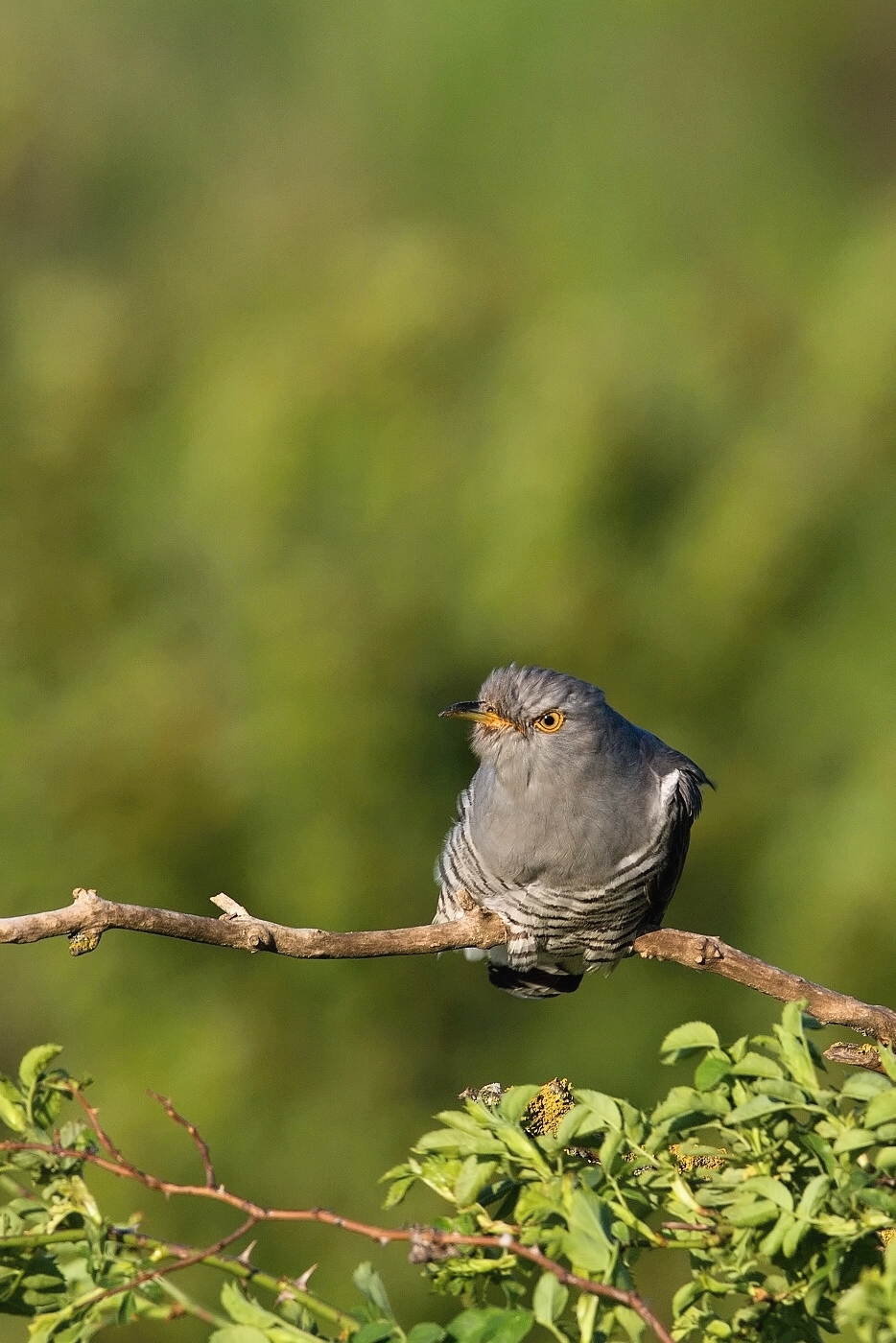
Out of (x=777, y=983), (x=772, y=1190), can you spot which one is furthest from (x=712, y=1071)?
(x=777, y=983)

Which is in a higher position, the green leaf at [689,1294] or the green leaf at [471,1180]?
the green leaf at [471,1180]

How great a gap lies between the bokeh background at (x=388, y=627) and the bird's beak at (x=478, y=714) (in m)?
4.48

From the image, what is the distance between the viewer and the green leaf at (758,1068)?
159cm

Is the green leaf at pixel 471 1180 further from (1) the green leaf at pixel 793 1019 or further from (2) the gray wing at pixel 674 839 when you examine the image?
(2) the gray wing at pixel 674 839

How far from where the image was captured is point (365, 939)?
106 inches

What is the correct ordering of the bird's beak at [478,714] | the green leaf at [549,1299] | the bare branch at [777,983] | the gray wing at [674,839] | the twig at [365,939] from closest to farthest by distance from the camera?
1. the green leaf at [549,1299]
2. the twig at [365,939]
3. the bare branch at [777,983]
4. the bird's beak at [478,714]
5. the gray wing at [674,839]

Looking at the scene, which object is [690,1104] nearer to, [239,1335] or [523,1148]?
[523,1148]

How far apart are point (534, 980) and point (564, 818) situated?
1032 mm

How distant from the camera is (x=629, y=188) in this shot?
13.9 metres

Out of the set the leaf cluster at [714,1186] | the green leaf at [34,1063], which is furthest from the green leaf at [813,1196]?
the green leaf at [34,1063]

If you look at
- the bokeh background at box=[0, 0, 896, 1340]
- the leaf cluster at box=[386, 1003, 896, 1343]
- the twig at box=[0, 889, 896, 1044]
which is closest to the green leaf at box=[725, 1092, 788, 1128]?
the leaf cluster at box=[386, 1003, 896, 1343]

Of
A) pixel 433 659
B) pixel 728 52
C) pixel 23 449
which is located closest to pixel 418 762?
pixel 433 659

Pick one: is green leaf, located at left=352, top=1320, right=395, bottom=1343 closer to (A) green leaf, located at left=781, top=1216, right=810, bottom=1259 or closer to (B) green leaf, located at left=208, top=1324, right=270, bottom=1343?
(B) green leaf, located at left=208, top=1324, right=270, bottom=1343

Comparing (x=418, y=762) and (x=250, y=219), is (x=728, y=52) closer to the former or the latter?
(x=250, y=219)
